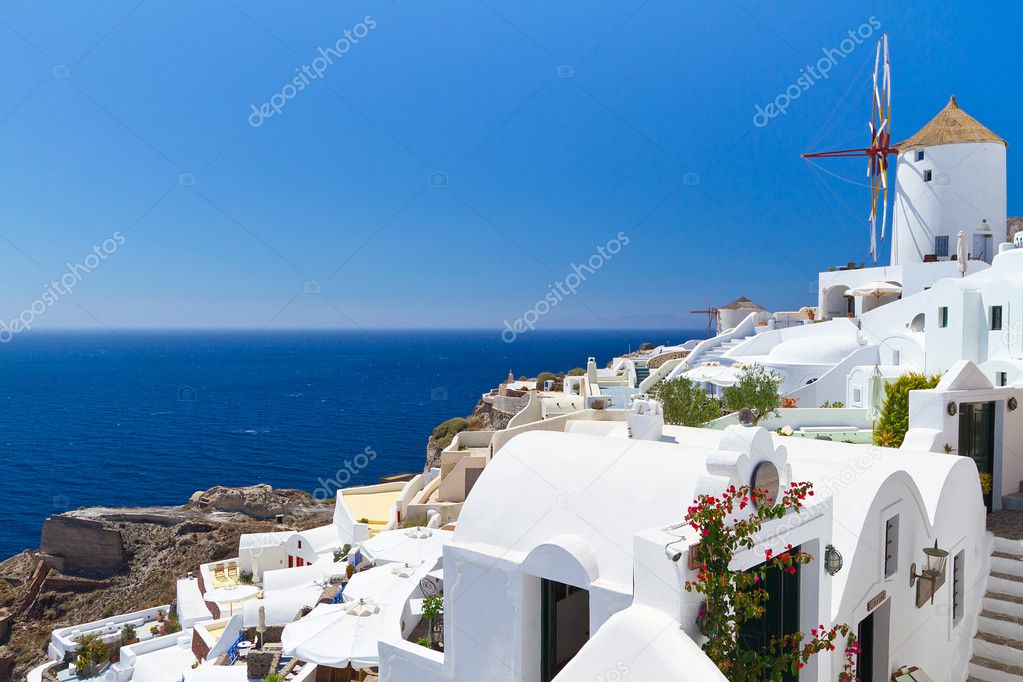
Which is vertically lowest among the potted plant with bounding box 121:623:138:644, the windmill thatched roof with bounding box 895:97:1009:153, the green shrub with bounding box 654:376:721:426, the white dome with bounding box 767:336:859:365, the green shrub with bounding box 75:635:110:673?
the potted plant with bounding box 121:623:138:644

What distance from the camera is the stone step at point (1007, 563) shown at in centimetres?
980

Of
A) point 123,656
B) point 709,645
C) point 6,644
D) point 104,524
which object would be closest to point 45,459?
point 104,524

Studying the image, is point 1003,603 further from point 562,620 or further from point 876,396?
point 876,396

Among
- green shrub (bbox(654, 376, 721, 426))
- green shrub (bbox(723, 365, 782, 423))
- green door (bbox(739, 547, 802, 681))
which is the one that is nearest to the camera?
green door (bbox(739, 547, 802, 681))

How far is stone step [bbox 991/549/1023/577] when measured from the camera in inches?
386

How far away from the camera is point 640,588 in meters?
4.97

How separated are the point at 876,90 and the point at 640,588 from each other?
47484mm

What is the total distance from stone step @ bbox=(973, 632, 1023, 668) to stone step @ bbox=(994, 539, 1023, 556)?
5.12ft

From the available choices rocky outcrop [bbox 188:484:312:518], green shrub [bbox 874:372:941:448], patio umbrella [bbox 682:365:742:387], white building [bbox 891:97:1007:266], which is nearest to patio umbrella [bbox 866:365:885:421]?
green shrub [bbox 874:372:941:448]

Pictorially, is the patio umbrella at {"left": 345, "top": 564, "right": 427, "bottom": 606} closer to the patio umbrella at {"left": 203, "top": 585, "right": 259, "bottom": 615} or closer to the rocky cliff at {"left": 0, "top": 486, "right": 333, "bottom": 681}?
the patio umbrella at {"left": 203, "top": 585, "right": 259, "bottom": 615}

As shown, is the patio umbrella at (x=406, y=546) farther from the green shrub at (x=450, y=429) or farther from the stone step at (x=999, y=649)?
the green shrub at (x=450, y=429)

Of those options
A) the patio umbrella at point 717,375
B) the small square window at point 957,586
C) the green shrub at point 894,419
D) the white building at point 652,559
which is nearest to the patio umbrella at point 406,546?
the white building at point 652,559

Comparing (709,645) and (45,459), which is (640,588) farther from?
(45,459)

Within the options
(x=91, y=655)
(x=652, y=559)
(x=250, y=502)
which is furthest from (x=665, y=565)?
(x=250, y=502)
